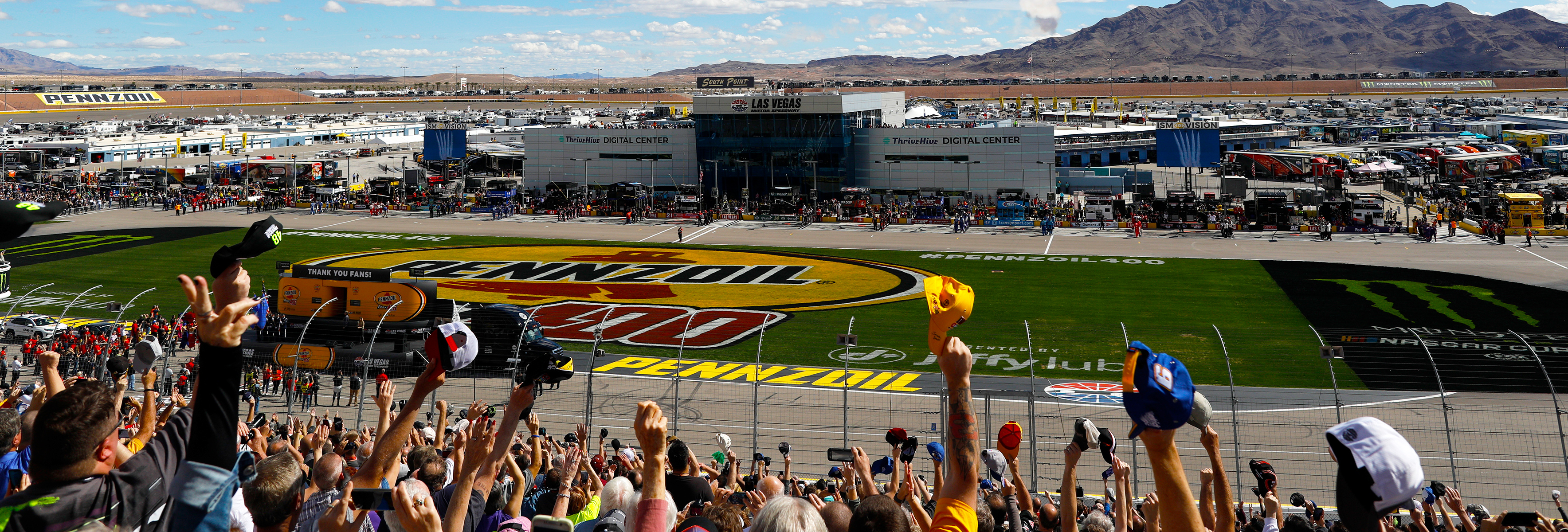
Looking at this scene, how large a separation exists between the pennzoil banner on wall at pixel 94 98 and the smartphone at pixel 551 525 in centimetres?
20980

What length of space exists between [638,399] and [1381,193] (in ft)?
232

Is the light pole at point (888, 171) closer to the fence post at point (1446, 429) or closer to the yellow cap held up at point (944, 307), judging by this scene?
the fence post at point (1446, 429)

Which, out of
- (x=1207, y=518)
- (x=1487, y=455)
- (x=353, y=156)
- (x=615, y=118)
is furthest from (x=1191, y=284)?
(x=615, y=118)

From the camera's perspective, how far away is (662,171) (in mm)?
80125

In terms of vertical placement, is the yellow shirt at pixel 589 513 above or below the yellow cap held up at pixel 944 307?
below

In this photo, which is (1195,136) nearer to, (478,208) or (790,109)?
(790,109)

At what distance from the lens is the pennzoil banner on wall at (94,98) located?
178 m

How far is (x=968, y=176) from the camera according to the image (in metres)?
73.8

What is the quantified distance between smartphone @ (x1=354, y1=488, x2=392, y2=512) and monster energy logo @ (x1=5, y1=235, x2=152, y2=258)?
185 feet

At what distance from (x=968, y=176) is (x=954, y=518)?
6964cm

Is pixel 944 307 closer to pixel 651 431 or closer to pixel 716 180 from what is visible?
pixel 651 431

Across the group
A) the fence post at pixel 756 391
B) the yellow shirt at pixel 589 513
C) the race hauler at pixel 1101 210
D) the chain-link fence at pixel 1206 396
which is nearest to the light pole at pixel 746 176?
the race hauler at pixel 1101 210

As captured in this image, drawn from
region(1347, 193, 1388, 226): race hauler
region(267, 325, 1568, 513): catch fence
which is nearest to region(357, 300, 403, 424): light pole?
region(267, 325, 1568, 513): catch fence

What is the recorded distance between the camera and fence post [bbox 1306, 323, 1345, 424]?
16.6 metres
